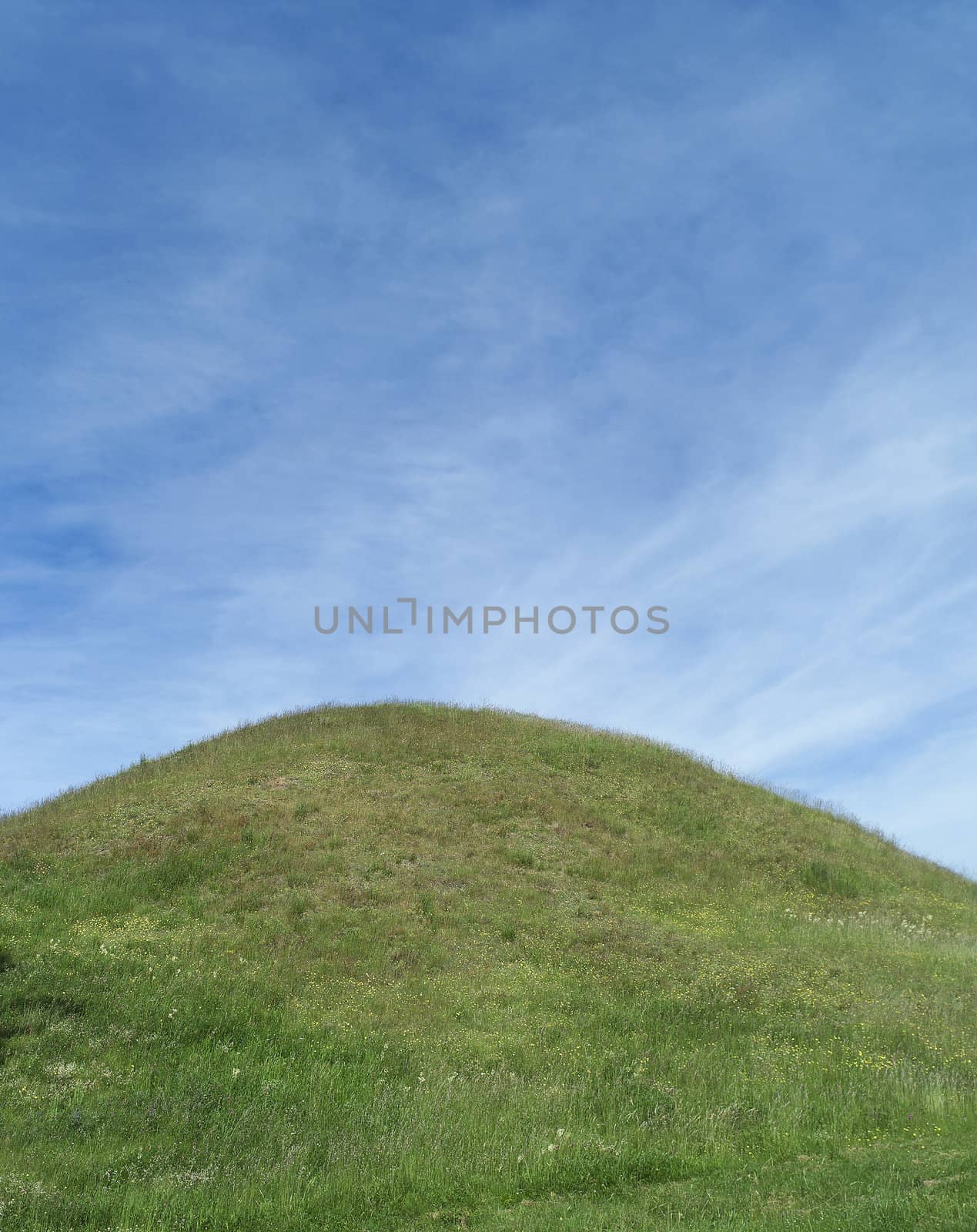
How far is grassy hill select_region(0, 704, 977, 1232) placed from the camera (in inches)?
407

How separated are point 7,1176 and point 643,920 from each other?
53.9 ft

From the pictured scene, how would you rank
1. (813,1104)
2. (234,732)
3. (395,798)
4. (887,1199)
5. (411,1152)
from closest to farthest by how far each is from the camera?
(887,1199)
(411,1152)
(813,1104)
(395,798)
(234,732)

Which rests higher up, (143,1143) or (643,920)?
(643,920)

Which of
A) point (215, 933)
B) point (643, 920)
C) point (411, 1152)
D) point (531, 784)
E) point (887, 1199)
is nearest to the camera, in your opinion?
point (887, 1199)

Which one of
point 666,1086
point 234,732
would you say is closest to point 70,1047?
point 666,1086

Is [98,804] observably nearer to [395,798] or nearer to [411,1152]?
[395,798]

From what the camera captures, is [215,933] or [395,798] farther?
[395,798]

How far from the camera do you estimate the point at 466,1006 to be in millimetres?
17406

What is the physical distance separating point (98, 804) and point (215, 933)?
461 inches

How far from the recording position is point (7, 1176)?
33.1 feet

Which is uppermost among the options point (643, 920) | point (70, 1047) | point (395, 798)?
point (395, 798)

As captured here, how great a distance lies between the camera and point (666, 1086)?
13.6m

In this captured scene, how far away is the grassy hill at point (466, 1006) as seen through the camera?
33.9ft

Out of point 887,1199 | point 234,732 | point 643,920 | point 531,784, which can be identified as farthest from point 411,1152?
point 234,732
